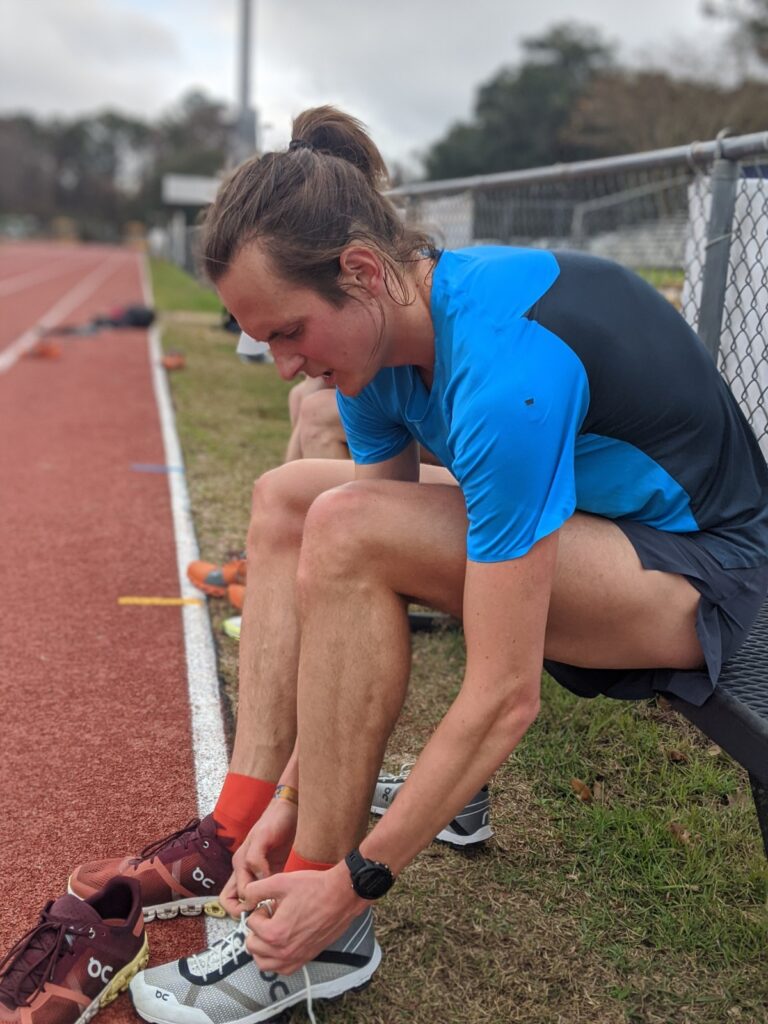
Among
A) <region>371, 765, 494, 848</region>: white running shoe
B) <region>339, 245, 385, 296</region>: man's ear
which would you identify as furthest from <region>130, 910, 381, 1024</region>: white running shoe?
<region>339, 245, 385, 296</region>: man's ear

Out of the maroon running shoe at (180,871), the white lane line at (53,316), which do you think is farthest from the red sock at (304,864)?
the white lane line at (53,316)

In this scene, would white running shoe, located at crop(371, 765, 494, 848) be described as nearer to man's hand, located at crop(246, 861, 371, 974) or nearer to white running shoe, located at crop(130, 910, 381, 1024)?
white running shoe, located at crop(130, 910, 381, 1024)

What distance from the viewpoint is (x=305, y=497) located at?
2.14m

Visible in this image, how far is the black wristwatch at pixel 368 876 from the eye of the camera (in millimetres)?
1601

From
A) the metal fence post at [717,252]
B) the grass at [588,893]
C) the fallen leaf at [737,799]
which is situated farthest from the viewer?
the metal fence post at [717,252]

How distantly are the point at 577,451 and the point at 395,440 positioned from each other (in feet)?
1.63

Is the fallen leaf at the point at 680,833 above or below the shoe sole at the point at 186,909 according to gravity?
above

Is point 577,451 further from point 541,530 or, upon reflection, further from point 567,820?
point 567,820

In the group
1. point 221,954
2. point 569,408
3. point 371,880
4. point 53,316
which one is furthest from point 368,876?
point 53,316

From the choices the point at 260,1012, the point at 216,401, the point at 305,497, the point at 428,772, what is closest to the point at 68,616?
the point at 305,497

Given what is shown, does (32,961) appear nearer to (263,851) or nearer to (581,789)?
(263,851)

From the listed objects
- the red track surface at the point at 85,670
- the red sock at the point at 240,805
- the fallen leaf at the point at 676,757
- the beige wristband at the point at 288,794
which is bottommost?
the red track surface at the point at 85,670

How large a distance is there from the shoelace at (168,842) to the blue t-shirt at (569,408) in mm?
985

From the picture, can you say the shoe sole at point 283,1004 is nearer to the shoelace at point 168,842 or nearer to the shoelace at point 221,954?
the shoelace at point 221,954
